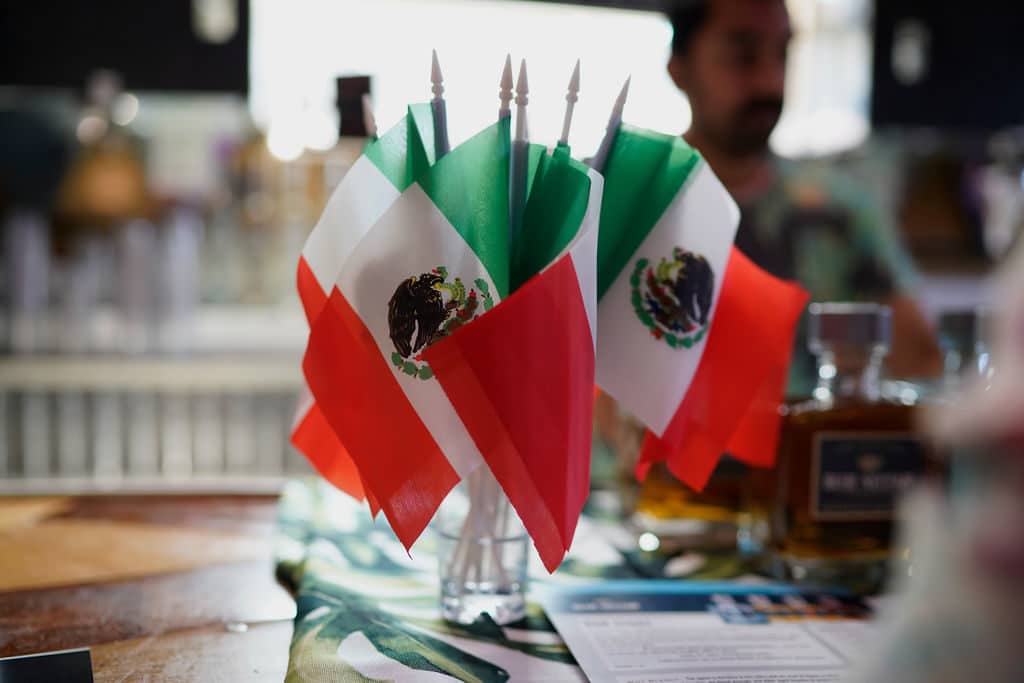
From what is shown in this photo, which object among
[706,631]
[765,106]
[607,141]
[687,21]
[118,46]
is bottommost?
[706,631]

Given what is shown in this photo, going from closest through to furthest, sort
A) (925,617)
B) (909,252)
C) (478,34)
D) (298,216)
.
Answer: (925,617) → (478,34) → (298,216) → (909,252)

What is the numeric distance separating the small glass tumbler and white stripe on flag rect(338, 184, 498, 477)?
0.35ft

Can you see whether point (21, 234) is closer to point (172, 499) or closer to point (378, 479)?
point (172, 499)

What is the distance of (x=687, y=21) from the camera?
1104mm

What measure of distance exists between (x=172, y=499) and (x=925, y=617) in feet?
2.66

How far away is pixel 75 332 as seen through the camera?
205cm

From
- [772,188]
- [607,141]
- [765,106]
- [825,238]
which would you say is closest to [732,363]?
[607,141]

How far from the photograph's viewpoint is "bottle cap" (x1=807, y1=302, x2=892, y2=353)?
70 centimetres

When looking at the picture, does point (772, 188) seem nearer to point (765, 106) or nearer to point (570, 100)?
point (765, 106)

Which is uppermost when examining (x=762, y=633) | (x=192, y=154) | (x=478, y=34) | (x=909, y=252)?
(x=478, y=34)

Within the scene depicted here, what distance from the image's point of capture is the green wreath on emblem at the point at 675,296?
0.62 meters

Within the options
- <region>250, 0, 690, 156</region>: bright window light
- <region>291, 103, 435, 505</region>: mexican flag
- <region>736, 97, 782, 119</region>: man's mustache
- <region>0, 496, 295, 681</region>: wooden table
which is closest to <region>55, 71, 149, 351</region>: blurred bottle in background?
<region>250, 0, 690, 156</region>: bright window light

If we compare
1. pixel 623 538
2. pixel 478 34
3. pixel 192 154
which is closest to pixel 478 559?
pixel 623 538

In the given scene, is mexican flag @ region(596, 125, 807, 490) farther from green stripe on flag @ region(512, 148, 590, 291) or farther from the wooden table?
the wooden table
